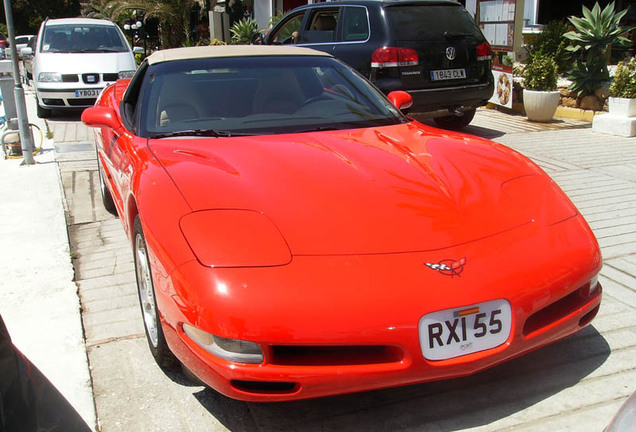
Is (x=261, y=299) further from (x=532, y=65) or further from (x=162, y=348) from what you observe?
(x=532, y=65)

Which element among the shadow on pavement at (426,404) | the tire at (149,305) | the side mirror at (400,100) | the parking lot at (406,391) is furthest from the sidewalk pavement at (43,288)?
the side mirror at (400,100)

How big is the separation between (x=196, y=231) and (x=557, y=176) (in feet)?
15.2

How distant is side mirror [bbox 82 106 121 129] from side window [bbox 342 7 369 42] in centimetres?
451

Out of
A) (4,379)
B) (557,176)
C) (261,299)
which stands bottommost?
(557,176)

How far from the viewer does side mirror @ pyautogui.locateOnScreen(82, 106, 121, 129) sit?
399 cm

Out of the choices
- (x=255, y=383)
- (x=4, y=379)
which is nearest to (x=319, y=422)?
(x=255, y=383)

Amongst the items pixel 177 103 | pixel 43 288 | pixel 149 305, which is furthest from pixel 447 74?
pixel 149 305

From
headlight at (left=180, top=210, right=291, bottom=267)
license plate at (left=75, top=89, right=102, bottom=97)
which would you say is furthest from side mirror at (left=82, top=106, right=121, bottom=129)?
license plate at (left=75, top=89, right=102, bottom=97)

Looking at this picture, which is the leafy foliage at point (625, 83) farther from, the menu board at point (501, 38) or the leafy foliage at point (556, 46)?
the leafy foliage at point (556, 46)

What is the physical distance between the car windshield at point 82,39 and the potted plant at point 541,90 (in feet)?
22.9

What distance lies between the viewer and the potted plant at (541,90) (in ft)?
30.0

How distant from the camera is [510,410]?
263cm

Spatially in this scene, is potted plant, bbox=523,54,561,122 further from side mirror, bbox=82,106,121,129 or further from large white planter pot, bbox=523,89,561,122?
side mirror, bbox=82,106,121,129

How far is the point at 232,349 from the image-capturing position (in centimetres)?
232
